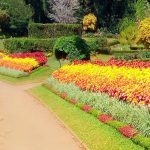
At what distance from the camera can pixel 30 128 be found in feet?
52.2

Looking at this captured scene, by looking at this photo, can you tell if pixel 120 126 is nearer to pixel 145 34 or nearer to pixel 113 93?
pixel 113 93

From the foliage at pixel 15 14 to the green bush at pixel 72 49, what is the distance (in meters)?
39.4

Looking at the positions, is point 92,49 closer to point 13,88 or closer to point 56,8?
point 13,88

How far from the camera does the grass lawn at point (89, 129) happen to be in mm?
12695

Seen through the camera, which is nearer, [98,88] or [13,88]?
[98,88]

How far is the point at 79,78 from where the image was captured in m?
21.7

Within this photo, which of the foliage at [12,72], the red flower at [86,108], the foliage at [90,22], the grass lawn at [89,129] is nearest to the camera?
the grass lawn at [89,129]

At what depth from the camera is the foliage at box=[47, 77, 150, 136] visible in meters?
13.4

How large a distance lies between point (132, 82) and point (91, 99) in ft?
7.60

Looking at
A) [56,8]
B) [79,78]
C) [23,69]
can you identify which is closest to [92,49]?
[23,69]

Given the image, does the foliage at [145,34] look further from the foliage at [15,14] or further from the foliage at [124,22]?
the foliage at [15,14]

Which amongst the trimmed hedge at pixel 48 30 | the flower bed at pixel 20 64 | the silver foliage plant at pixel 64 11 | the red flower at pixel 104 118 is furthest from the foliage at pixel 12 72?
the silver foliage plant at pixel 64 11

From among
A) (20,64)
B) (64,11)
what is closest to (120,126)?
(20,64)

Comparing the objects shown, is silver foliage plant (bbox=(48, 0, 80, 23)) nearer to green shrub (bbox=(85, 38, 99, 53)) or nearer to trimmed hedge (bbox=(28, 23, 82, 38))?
trimmed hedge (bbox=(28, 23, 82, 38))
